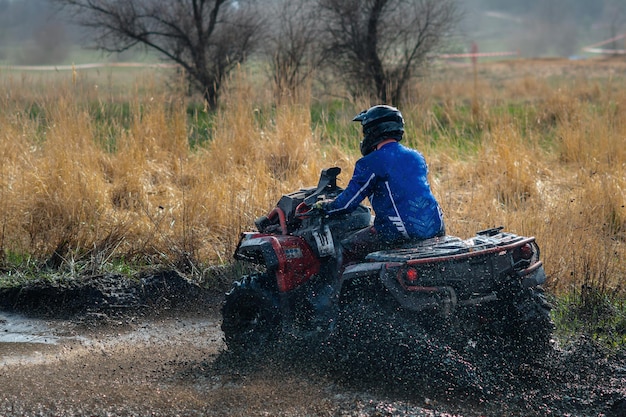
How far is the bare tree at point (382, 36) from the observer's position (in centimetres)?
1648

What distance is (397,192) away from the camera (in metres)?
5.08

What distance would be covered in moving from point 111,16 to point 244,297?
13.1 m

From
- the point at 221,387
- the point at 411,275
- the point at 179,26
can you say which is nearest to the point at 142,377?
the point at 221,387

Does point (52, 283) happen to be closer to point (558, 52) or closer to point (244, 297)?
point (244, 297)

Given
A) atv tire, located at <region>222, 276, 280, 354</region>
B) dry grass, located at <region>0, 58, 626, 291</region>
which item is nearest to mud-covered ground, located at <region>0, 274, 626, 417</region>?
atv tire, located at <region>222, 276, 280, 354</region>

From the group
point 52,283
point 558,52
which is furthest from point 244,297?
point 558,52

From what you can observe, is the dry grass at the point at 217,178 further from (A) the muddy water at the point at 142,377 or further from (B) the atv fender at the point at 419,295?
(B) the atv fender at the point at 419,295

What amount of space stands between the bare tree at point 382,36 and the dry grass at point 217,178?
197 inches

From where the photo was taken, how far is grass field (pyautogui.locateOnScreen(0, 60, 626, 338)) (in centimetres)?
754

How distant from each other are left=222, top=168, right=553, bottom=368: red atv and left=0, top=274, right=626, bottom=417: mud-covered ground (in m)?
0.19

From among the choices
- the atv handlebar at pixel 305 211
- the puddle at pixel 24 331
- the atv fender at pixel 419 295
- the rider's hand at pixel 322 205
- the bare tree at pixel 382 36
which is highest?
the bare tree at pixel 382 36

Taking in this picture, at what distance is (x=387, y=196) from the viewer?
202 inches

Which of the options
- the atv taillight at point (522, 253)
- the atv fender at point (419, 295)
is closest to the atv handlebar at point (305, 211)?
the atv fender at point (419, 295)

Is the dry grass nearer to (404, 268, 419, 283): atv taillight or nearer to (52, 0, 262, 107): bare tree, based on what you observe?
(404, 268, 419, 283): atv taillight
